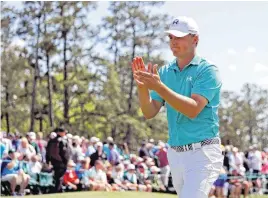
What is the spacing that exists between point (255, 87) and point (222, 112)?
20.3 feet

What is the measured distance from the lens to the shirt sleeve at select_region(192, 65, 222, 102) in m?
4.89

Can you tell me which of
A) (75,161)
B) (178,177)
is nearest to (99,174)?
(75,161)

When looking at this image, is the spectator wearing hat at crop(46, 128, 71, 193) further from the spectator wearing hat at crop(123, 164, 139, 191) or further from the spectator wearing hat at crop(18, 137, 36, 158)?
the spectator wearing hat at crop(123, 164, 139, 191)

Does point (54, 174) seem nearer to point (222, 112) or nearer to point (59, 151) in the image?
point (59, 151)

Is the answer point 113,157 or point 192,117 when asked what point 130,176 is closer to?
point 113,157

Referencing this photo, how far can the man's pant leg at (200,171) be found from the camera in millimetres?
4926

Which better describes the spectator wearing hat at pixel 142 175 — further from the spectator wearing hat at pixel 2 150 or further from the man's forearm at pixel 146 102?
the man's forearm at pixel 146 102

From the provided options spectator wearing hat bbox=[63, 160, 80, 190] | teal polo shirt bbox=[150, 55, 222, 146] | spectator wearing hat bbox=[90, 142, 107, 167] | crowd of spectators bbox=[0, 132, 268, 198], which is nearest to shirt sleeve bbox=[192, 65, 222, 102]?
teal polo shirt bbox=[150, 55, 222, 146]

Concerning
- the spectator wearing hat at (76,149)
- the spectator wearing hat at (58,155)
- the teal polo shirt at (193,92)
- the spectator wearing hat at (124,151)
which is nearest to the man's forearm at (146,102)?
the teal polo shirt at (193,92)

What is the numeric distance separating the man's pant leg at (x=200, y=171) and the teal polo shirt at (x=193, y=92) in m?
0.10

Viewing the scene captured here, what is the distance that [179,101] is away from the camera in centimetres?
461

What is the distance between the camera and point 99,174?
18000 mm

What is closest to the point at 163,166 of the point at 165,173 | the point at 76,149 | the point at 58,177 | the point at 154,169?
the point at 165,173

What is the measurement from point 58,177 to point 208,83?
1271 centimetres
